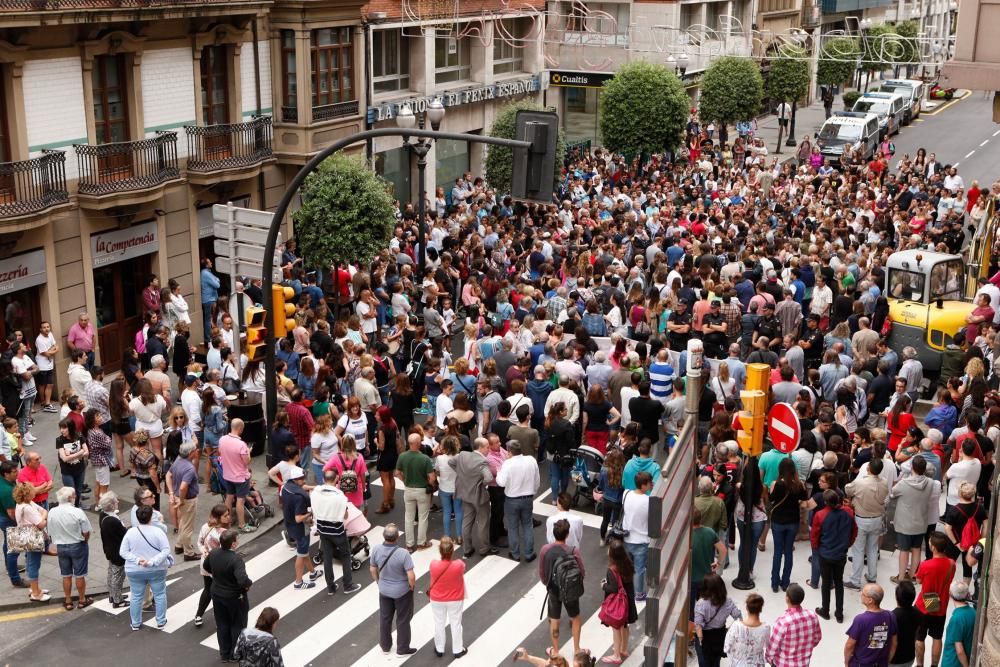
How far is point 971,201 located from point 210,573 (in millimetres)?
25114

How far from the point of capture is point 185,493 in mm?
14328

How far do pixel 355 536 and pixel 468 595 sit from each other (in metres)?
1.57

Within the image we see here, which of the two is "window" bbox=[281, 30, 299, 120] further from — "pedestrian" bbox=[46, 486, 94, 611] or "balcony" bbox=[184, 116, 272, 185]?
"pedestrian" bbox=[46, 486, 94, 611]

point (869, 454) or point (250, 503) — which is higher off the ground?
point (869, 454)

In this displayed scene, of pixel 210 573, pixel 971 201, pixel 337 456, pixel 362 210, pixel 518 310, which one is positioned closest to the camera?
pixel 210 573

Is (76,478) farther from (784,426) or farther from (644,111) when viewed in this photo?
(644,111)

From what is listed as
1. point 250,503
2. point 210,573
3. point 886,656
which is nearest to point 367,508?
point 250,503

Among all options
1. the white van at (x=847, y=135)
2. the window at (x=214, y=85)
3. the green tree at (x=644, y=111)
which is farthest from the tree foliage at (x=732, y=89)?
the window at (x=214, y=85)

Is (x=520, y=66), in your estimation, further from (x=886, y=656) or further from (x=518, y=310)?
(x=886, y=656)

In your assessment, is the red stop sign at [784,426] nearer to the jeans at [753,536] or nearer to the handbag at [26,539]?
the jeans at [753,536]

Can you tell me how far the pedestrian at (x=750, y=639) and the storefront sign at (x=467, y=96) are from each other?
867 inches

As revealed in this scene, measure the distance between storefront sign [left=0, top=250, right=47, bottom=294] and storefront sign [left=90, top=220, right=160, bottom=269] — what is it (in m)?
1.29

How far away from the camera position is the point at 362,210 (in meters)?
23.4

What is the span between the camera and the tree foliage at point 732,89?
4534cm
